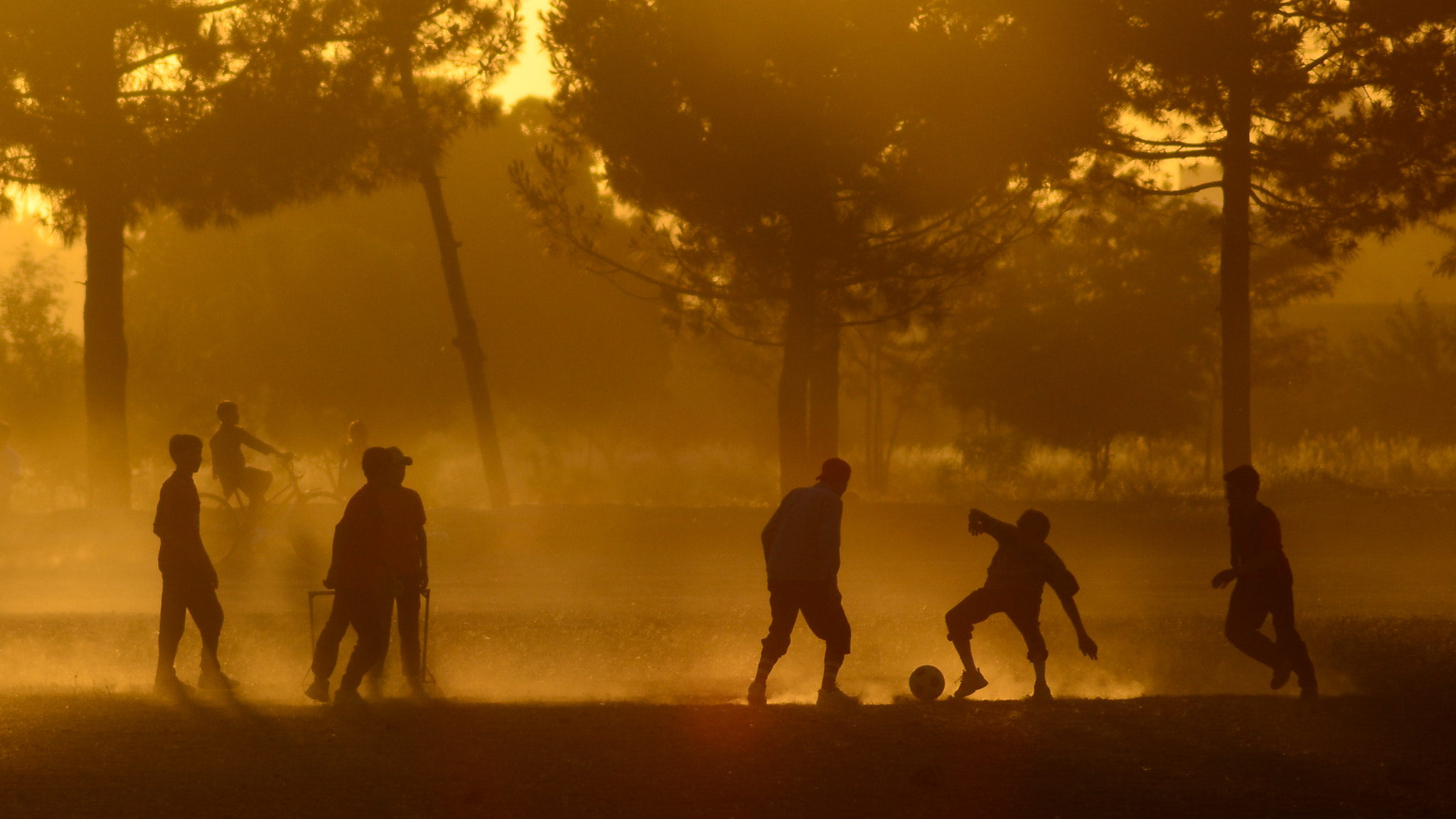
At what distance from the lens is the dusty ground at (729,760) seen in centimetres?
764

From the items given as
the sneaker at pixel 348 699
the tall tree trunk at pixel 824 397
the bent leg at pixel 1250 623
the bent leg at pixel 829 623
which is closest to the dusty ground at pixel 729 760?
the sneaker at pixel 348 699

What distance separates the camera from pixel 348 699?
10.3 metres

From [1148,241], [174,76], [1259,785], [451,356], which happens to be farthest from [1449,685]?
[451,356]

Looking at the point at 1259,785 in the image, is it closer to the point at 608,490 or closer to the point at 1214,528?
the point at 1214,528

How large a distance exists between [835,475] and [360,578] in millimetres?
3081

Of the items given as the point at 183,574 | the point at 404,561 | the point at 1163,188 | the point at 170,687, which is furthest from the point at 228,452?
the point at 1163,188

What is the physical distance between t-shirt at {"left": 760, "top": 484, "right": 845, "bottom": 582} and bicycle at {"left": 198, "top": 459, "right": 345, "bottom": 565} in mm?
8798

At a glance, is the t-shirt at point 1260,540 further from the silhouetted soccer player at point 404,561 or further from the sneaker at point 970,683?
the silhouetted soccer player at point 404,561

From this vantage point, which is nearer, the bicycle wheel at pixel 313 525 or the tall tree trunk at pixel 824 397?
the bicycle wheel at pixel 313 525

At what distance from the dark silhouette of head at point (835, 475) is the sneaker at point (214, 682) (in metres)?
4.19

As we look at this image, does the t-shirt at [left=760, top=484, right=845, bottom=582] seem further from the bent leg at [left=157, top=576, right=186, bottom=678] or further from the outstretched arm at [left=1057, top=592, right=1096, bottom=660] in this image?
the bent leg at [left=157, top=576, right=186, bottom=678]

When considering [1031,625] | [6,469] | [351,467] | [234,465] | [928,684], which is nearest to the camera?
[928,684]

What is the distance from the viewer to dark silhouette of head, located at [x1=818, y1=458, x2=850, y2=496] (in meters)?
10.5

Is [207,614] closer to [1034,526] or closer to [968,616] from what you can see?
[968,616]
